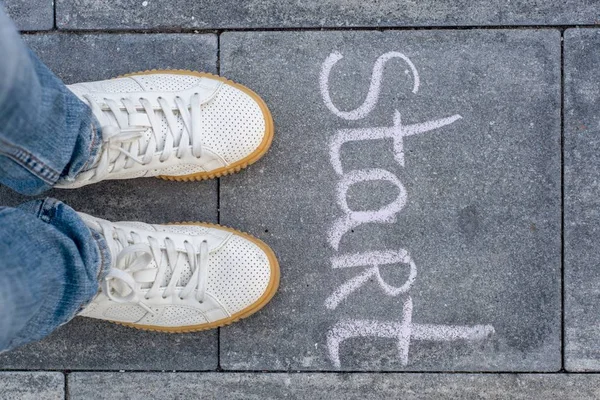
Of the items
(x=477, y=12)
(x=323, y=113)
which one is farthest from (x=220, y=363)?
(x=477, y=12)

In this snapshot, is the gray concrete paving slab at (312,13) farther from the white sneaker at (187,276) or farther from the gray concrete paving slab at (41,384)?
the gray concrete paving slab at (41,384)

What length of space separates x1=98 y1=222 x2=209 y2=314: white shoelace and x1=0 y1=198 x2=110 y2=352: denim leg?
3.2 inches

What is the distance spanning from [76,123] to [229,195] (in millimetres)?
686

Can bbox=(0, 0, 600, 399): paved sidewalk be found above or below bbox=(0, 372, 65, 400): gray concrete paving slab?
above

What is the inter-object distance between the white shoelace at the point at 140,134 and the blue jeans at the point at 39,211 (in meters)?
0.07

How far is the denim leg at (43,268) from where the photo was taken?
1.49 m

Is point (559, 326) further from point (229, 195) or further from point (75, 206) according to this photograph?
point (75, 206)

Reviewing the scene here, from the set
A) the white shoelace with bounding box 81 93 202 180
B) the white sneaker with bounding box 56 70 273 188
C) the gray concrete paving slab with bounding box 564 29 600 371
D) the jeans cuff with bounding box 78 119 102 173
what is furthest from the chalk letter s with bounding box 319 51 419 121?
the jeans cuff with bounding box 78 119 102 173

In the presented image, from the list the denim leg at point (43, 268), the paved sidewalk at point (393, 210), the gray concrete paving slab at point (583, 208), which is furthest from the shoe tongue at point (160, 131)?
the gray concrete paving slab at point (583, 208)

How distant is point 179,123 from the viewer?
2117 mm

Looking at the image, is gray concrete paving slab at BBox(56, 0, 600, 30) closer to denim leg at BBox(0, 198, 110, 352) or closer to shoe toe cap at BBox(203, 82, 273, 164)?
shoe toe cap at BBox(203, 82, 273, 164)

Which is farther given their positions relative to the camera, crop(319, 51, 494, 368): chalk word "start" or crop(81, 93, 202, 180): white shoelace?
crop(319, 51, 494, 368): chalk word "start"

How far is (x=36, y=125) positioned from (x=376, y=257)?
1246 mm

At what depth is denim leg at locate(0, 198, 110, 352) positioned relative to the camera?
1493 millimetres
